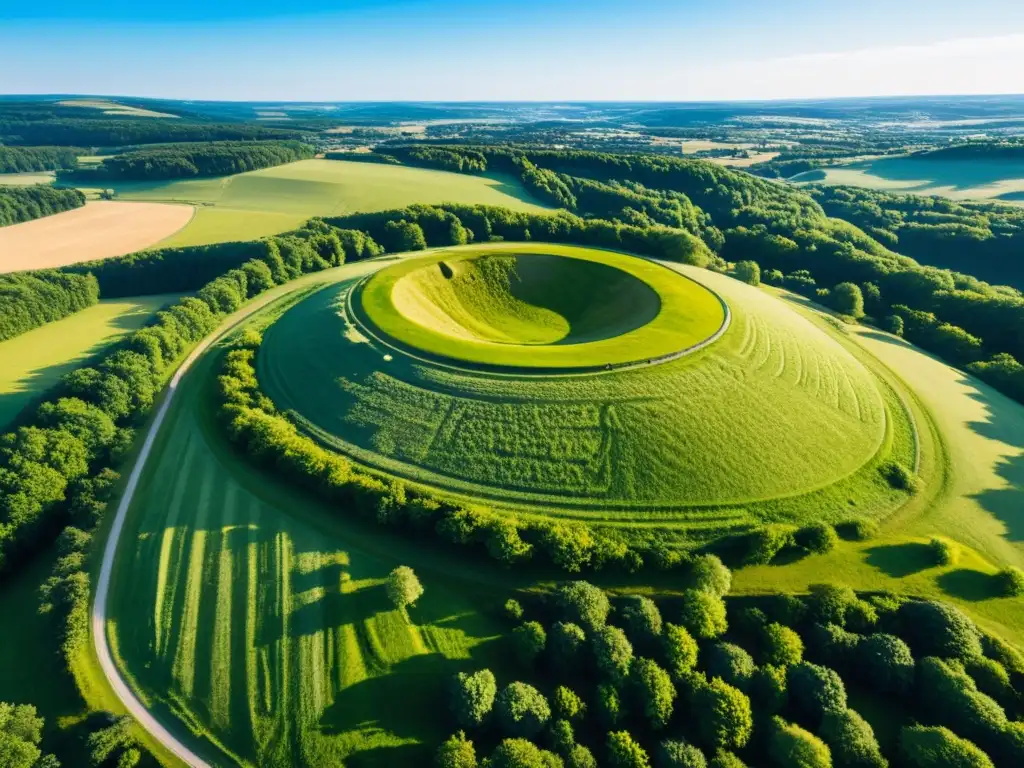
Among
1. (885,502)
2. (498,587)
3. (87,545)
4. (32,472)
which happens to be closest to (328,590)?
(498,587)

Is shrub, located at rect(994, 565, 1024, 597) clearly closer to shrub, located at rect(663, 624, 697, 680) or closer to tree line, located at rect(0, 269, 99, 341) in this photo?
shrub, located at rect(663, 624, 697, 680)

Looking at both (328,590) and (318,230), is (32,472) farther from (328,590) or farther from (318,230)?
(318,230)

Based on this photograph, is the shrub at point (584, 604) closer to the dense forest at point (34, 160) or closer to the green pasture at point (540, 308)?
the green pasture at point (540, 308)

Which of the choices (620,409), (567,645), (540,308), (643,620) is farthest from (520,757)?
(540,308)

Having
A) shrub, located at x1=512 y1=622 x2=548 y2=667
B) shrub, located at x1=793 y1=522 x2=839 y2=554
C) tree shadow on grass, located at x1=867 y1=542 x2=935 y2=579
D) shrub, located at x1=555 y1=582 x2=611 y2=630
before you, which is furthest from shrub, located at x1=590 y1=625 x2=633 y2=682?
tree shadow on grass, located at x1=867 y1=542 x2=935 y2=579

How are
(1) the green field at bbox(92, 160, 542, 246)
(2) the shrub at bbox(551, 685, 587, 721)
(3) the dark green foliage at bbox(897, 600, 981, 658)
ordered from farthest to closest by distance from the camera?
(1) the green field at bbox(92, 160, 542, 246), (3) the dark green foliage at bbox(897, 600, 981, 658), (2) the shrub at bbox(551, 685, 587, 721)

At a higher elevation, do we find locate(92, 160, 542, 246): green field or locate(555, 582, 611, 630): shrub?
locate(92, 160, 542, 246): green field
